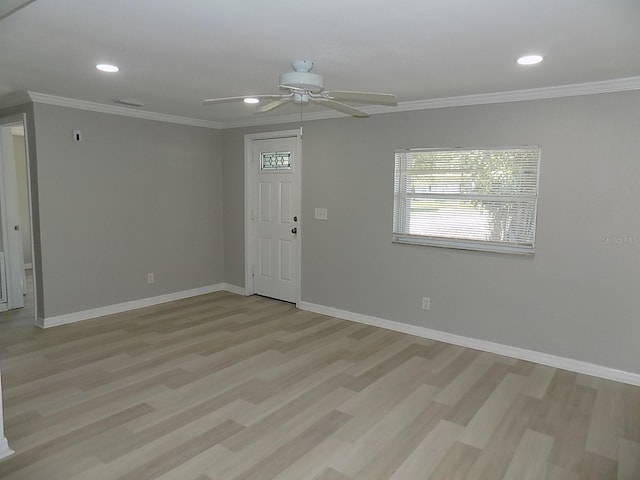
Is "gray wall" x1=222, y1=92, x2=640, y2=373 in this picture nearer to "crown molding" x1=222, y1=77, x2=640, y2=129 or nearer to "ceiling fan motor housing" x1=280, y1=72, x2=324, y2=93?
"crown molding" x1=222, y1=77, x2=640, y2=129

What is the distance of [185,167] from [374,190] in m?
2.58

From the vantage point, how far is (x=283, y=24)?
7.42ft

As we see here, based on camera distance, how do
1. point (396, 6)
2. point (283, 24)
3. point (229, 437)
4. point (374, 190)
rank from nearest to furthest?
point (396, 6), point (283, 24), point (229, 437), point (374, 190)

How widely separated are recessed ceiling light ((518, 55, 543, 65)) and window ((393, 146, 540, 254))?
1.00m

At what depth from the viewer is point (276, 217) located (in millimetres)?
5695

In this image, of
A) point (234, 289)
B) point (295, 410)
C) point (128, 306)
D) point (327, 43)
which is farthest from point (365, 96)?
point (234, 289)

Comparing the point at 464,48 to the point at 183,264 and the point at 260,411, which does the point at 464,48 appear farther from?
the point at 183,264

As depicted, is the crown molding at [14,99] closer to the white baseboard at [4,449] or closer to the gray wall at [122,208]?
the gray wall at [122,208]

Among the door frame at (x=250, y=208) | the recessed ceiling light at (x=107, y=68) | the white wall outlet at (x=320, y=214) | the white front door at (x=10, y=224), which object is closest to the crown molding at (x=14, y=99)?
the white front door at (x=10, y=224)

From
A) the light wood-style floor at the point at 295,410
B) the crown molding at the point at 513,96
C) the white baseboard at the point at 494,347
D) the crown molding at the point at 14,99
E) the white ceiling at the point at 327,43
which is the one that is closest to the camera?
the white ceiling at the point at 327,43

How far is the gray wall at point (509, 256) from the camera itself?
A: 341 centimetres

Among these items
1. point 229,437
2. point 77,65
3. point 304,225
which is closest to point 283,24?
point 77,65

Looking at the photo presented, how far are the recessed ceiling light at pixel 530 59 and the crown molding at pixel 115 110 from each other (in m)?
4.01

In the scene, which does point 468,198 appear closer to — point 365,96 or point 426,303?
point 426,303
